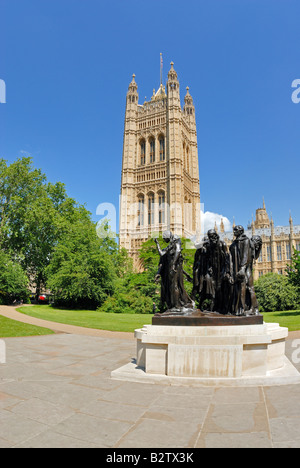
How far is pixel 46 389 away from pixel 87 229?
25.6 meters

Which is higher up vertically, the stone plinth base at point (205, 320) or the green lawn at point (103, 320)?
the stone plinth base at point (205, 320)

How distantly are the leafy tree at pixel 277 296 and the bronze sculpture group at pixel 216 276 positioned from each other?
24857mm

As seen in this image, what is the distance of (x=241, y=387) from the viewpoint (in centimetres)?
491

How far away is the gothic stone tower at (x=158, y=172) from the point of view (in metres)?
60.1

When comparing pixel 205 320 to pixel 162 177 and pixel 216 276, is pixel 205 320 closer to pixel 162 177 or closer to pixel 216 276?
pixel 216 276

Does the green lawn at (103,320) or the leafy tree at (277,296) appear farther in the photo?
the leafy tree at (277,296)

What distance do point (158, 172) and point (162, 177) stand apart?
1.62m

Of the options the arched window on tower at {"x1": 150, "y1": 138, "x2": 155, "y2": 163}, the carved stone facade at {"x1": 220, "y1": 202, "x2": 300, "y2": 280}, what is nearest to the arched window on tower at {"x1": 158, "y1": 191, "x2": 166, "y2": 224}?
the arched window on tower at {"x1": 150, "y1": 138, "x2": 155, "y2": 163}

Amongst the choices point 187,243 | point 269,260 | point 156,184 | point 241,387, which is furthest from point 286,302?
point 269,260

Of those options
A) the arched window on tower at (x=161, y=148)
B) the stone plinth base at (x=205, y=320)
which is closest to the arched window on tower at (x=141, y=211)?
the arched window on tower at (x=161, y=148)

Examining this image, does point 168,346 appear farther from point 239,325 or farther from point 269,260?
point 269,260

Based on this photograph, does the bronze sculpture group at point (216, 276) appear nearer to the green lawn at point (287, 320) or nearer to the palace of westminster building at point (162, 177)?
the green lawn at point (287, 320)

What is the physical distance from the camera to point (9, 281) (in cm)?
2781

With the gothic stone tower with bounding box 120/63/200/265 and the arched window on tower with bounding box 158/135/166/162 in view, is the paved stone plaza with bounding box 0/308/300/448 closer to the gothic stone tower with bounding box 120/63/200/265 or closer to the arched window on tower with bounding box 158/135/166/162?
the gothic stone tower with bounding box 120/63/200/265
